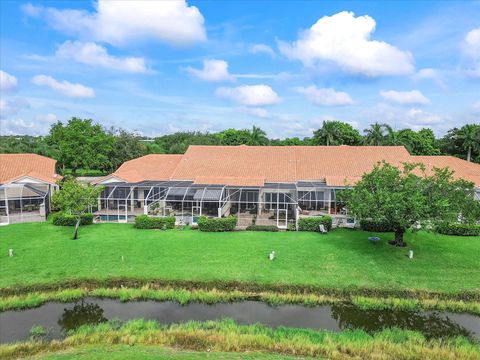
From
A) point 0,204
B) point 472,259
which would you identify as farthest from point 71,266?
point 472,259

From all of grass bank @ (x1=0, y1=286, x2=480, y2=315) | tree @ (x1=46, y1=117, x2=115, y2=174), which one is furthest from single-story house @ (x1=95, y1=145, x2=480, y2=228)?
grass bank @ (x1=0, y1=286, x2=480, y2=315)

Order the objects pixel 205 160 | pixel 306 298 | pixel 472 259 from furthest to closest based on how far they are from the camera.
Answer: pixel 205 160 < pixel 472 259 < pixel 306 298

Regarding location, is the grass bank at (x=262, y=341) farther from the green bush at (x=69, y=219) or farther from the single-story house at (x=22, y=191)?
the single-story house at (x=22, y=191)

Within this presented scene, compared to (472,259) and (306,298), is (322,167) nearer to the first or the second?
(472,259)

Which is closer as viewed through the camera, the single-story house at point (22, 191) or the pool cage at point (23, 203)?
the pool cage at point (23, 203)

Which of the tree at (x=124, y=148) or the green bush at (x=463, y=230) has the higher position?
the tree at (x=124, y=148)

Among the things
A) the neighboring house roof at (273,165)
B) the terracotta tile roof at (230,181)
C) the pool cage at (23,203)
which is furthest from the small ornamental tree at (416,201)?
the pool cage at (23,203)

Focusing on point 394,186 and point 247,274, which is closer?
point 247,274
